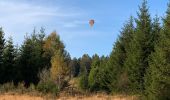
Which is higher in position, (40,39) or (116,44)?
(40,39)

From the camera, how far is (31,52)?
55.8 meters

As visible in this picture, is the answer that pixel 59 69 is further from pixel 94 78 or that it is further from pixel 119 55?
pixel 119 55

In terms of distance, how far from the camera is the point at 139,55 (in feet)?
115

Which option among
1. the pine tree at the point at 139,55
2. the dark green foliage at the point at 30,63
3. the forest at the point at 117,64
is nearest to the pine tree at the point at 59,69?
the forest at the point at 117,64

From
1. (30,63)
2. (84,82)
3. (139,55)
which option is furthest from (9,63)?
(139,55)

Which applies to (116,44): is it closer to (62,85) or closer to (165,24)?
(62,85)

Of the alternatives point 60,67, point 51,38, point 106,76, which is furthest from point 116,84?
point 51,38

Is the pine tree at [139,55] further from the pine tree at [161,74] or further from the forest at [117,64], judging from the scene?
the pine tree at [161,74]

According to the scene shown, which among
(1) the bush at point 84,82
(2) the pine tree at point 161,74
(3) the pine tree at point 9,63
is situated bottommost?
(2) the pine tree at point 161,74

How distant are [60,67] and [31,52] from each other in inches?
348

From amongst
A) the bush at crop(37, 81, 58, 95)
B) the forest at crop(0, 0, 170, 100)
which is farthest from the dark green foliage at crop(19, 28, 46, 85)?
the bush at crop(37, 81, 58, 95)

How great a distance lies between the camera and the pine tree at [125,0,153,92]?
1384 inches

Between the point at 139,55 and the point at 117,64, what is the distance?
6816 millimetres

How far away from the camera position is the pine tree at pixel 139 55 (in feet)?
115
